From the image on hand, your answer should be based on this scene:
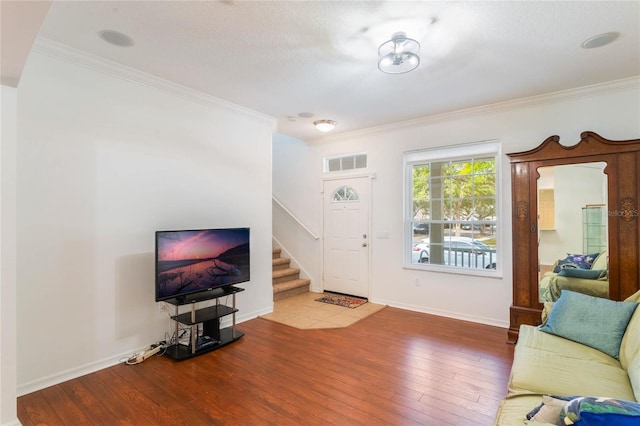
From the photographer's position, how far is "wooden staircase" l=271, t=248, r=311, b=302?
5.20 m

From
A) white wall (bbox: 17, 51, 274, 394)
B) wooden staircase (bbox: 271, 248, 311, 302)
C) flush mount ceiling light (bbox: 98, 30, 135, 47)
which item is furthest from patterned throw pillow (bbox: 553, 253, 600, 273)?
flush mount ceiling light (bbox: 98, 30, 135, 47)

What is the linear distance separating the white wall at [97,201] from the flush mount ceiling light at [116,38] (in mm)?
445

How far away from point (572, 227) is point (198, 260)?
3.86 m

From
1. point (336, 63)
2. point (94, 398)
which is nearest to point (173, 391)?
point (94, 398)

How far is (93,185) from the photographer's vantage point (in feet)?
9.31

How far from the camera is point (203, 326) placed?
11.6 ft

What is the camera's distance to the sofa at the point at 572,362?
1.50 metres

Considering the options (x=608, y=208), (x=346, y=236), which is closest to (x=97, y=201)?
(x=346, y=236)

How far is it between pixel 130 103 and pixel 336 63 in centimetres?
201

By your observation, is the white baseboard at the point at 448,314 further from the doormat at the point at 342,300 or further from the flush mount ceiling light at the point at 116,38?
the flush mount ceiling light at the point at 116,38

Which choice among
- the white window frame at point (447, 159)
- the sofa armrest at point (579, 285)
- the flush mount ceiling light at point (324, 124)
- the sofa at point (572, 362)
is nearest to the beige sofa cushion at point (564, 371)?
the sofa at point (572, 362)

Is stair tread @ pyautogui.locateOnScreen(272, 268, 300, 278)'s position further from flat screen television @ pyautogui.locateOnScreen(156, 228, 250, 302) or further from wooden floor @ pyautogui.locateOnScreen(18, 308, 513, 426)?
wooden floor @ pyautogui.locateOnScreen(18, 308, 513, 426)

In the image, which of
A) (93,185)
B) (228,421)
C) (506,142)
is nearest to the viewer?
(228,421)

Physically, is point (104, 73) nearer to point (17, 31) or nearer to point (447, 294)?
point (17, 31)
